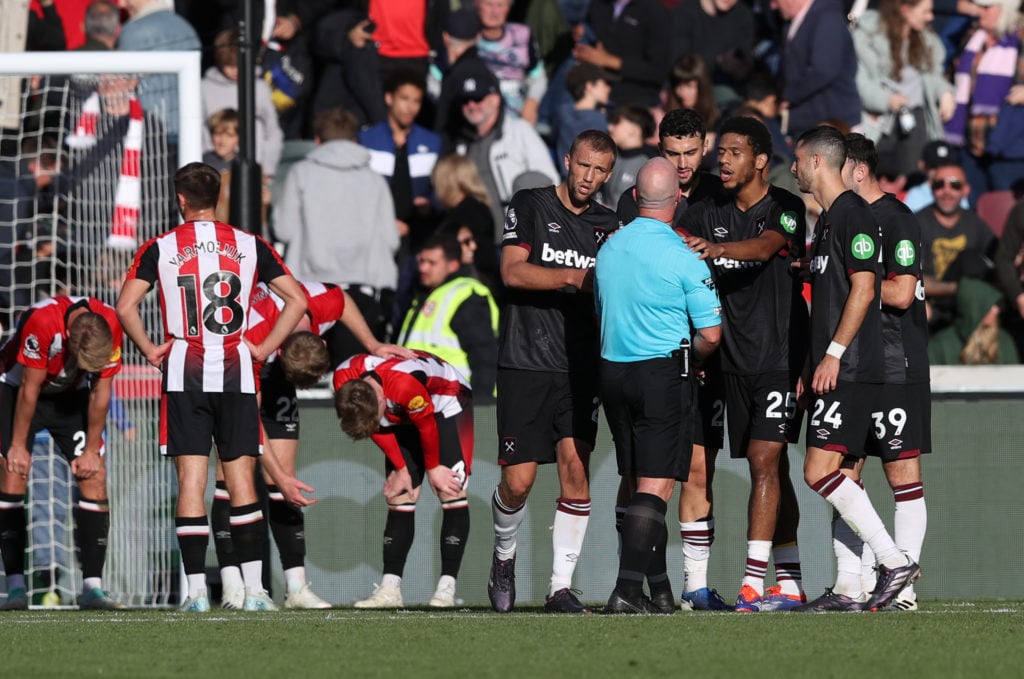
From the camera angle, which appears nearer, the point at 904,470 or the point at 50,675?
the point at 50,675

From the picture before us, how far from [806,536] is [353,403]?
11.5ft

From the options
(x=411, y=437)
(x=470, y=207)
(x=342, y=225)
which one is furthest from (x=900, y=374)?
(x=342, y=225)

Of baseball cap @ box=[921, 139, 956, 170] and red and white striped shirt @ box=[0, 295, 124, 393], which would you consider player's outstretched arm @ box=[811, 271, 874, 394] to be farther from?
baseball cap @ box=[921, 139, 956, 170]

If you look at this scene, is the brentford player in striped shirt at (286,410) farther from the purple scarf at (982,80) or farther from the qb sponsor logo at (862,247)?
the purple scarf at (982,80)

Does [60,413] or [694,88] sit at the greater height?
[694,88]

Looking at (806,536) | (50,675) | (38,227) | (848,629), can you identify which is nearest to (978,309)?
(806,536)

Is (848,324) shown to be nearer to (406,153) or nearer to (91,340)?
(91,340)

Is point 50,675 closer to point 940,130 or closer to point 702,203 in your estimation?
point 702,203

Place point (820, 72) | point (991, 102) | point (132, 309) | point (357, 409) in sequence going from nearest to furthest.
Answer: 1. point (132, 309)
2. point (357, 409)
3. point (820, 72)
4. point (991, 102)

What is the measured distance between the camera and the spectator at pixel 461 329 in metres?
12.0

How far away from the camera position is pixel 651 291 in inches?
320

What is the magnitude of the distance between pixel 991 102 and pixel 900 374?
7.18 metres

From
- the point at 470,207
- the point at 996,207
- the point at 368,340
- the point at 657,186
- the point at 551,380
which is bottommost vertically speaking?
the point at 551,380

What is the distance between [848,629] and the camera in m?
7.43
